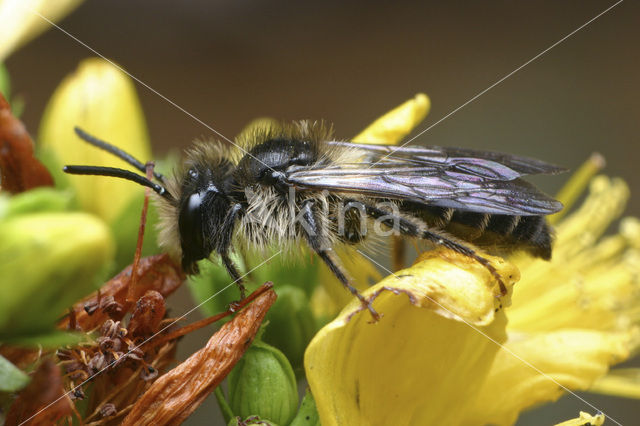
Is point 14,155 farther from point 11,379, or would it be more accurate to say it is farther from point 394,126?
point 394,126

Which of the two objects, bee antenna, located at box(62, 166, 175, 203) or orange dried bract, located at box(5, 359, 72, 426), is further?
bee antenna, located at box(62, 166, 175, 203)

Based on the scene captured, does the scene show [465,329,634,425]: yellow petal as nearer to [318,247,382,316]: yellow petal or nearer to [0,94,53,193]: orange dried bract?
[318,247,382,316]: yellow petal

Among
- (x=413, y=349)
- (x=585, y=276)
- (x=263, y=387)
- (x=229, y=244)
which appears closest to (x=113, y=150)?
(x=229, y=244)

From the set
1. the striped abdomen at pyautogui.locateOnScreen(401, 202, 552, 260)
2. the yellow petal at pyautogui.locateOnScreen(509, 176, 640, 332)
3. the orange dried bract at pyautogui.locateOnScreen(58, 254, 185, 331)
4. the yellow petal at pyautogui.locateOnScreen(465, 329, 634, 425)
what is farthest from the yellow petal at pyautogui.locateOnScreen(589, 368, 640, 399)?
the orange dried bract at pyautogui.locateOnScreen(58, 254, 185, 331)

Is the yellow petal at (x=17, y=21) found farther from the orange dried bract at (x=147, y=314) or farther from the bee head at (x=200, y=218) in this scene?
the orange dried bract at (x=147, y=314)

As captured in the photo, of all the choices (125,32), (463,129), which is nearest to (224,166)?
(463,129)

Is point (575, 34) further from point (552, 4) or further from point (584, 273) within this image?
point (584, 273)

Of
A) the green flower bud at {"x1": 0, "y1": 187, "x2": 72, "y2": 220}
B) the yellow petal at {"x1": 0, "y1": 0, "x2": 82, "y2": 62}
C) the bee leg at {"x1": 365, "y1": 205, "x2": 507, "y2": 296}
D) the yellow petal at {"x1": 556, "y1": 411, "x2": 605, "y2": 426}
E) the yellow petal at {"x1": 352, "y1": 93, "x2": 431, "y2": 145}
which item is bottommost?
the yellow petal at {"x1": 556, "y1": 411, "x2": 605, "y2": 426}

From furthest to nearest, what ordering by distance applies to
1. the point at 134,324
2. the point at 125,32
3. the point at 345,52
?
the point at 345,52
the point at 125,32
the point at 134,324
